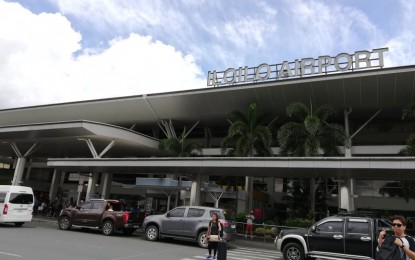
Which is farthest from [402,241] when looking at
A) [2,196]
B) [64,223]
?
[2,196]

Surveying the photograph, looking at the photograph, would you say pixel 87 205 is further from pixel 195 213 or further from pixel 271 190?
pixel 271 190

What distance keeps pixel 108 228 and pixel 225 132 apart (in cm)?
2161

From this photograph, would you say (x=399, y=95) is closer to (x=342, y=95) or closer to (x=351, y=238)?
(x=342, y=95)

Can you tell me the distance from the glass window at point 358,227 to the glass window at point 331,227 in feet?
0.89

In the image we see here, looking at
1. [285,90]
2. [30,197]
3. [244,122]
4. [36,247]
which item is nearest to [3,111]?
[30,197]

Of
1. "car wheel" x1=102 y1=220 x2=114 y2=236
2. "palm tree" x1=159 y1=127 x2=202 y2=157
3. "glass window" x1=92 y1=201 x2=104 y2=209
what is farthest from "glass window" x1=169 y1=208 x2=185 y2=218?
"palm tree" x1=159 y1=127 x2=202 y2=157

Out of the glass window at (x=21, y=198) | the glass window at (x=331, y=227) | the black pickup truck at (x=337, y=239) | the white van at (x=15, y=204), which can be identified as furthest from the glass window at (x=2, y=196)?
the glass window at (x=331, y=227)

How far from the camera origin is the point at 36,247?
11625mm

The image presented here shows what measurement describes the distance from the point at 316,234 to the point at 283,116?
66.7 ft

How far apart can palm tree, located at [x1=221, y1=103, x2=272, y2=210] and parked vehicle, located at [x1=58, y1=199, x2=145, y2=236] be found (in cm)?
969

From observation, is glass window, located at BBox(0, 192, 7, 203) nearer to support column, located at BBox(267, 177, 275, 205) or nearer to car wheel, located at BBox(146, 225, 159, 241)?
car wheel, located at BBox(146, 225, 159, 241)

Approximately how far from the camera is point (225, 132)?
3788 centimetres

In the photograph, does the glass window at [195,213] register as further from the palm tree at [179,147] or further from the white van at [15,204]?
the palm tree at [179,147]

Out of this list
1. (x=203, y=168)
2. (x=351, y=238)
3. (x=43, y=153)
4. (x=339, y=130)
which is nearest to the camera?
(x=351, y=238)
